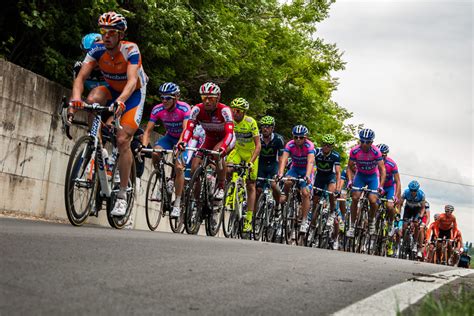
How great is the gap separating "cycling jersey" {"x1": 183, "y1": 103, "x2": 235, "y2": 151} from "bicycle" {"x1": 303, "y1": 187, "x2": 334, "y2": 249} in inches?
197

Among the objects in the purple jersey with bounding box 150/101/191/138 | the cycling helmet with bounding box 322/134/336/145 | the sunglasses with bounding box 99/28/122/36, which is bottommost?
the purple jersey with bounding box 150/101/191/138

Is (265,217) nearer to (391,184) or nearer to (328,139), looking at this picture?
(328,139)

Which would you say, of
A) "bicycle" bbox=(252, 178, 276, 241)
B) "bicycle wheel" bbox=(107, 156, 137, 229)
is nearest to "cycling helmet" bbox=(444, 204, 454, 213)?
"bicycle" bbox=(252, 178, 276, 241)

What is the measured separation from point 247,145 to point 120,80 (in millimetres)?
6617

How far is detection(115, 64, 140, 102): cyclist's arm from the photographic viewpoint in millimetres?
9148

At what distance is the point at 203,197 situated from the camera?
13.2 metres

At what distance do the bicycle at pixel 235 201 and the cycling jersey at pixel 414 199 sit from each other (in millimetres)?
10592

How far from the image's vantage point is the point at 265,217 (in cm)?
1662

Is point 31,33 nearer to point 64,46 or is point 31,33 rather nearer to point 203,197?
point 64,46

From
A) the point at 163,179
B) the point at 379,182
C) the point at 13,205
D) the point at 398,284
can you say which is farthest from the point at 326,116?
the point at 398,284

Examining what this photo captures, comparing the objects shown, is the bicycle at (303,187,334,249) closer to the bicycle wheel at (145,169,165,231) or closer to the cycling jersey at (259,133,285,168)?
the cycling jersey at (259,133,285,168)

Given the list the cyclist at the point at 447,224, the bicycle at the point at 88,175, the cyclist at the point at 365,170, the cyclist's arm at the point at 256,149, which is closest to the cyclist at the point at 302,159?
the cyclist's arm at the point at 256,149

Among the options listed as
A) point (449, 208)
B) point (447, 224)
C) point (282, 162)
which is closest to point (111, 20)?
point (282, 162)

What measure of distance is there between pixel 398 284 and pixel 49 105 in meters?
7.47
